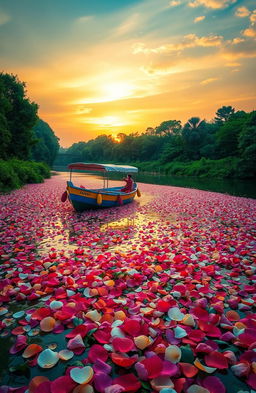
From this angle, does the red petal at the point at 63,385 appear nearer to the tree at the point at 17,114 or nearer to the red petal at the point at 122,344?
the red petal at the point at 122,344

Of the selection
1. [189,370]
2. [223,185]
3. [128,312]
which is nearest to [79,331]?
[128,312]

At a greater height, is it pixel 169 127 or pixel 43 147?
pixel 169 127

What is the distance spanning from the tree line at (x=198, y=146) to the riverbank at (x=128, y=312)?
44.7 meters

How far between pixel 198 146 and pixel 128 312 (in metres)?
83.8

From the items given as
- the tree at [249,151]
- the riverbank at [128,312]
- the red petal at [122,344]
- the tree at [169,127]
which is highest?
the tree at [169,127]

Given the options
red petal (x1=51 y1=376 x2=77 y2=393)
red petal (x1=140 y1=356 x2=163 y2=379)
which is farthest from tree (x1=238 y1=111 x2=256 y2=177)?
red petal (x1=51 y1=376 x2=77 y2=393)

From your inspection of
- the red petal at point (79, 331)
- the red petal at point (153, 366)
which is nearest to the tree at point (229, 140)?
the red petal at point (79, 331)

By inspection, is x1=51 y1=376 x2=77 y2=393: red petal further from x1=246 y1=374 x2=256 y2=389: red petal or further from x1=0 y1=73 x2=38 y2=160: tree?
x1=0 y1=73 x2=38 y2=160: tree

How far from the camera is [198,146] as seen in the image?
8150 cm

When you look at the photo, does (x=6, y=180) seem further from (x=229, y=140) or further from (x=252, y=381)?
(x=229, y=140)

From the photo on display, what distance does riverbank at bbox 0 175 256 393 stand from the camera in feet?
8.52

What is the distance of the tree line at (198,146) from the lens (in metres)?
48.0

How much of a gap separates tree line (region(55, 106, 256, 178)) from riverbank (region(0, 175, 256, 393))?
147 ft

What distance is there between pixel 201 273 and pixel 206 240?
308cm
